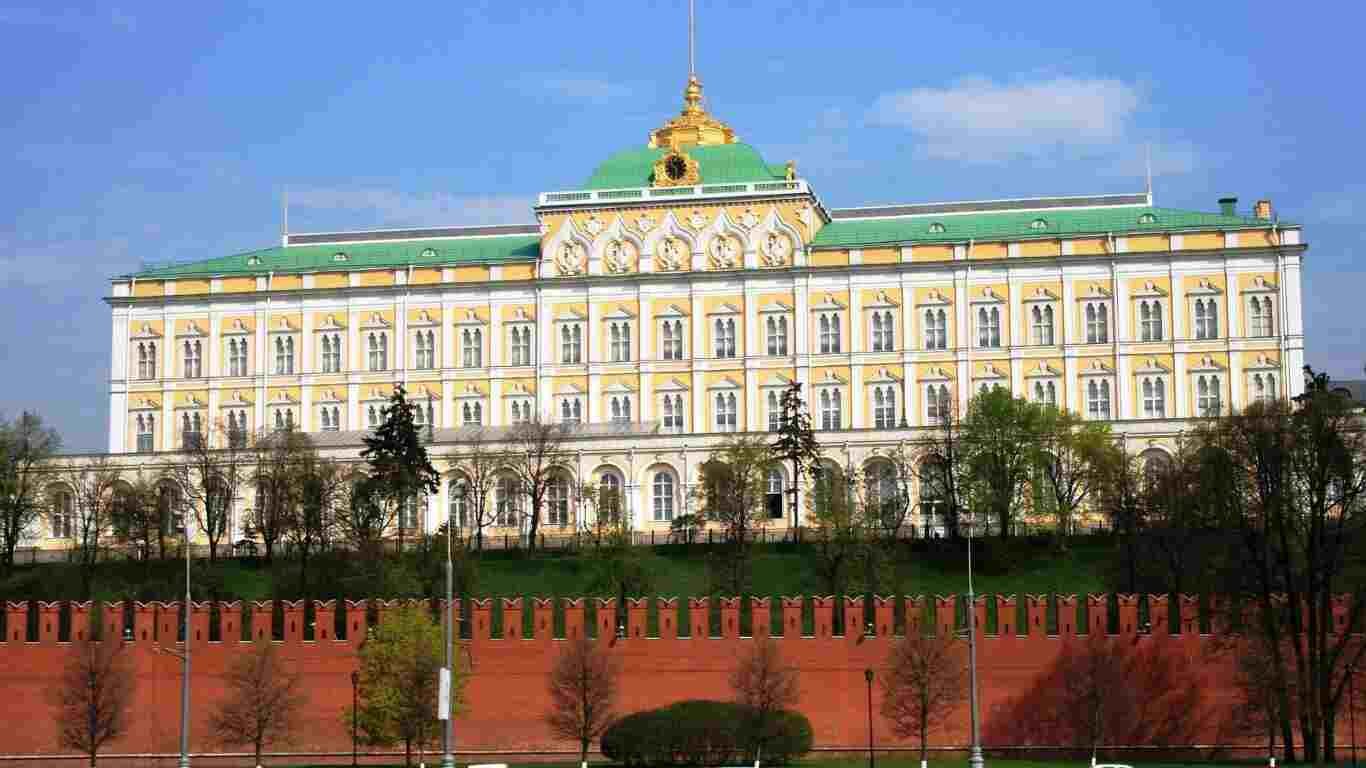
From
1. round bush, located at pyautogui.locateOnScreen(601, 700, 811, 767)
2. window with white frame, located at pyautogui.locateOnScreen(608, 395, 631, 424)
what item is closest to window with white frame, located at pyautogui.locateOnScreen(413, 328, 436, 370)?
window with white frame, located at pyautogui.locateOnScreen(608, 395, 631, 424)

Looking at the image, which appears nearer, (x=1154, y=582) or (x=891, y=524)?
(x=1154, y=582)

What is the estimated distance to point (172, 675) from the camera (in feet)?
227

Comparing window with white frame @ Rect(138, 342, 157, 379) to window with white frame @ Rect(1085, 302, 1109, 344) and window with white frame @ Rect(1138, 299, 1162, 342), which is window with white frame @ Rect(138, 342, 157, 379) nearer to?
window with white frame @ Rect(1085, 302, 1109, 344)

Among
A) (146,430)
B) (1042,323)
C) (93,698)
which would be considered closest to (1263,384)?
(1042,323)

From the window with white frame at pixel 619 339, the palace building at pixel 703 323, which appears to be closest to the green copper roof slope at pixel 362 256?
the palace building at pixel 703 323

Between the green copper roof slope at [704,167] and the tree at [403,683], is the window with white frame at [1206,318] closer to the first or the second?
the green copper roof slope at [704,167]

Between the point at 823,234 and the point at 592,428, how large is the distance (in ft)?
48.6

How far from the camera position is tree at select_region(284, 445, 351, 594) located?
292ft

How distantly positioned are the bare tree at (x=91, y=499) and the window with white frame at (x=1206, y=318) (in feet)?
155

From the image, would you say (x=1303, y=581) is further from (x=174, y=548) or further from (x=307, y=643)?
(x=174, y=548)

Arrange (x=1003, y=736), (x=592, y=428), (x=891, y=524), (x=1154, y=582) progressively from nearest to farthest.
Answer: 1. (x=1003, y=736)
2. (x=1154, y=582)
3. (x=891, y=524)
4. (x=592, y=428)

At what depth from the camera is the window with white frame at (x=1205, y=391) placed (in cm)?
10488

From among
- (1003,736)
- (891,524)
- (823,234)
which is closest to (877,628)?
(1003,736)

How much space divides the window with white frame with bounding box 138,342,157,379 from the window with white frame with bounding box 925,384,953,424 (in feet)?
122
